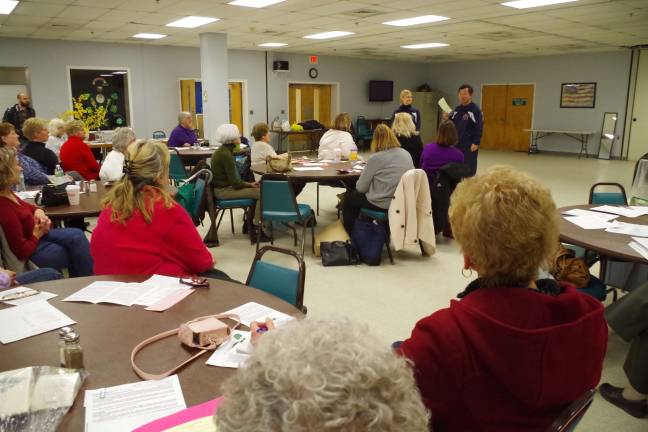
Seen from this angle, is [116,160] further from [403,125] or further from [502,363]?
[502,363]

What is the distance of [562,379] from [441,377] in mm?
298

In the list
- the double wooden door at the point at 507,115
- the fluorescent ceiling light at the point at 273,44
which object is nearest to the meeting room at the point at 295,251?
the fluorescent ceiling light at the point at 273,44

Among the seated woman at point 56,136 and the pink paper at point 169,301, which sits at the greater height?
the seated woman at point 56,136

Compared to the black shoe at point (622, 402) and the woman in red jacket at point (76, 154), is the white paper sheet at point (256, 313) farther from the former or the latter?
the woman in red jacket at point (76, 154)

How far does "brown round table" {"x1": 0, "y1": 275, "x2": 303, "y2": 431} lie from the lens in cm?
147

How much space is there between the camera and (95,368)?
1538 millimetres

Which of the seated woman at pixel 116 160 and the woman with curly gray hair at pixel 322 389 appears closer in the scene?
the woman with curly gray hair at pixel 322 389

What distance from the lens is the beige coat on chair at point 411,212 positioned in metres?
4.72

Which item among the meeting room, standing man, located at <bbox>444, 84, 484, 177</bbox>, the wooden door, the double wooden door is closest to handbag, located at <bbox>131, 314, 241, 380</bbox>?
the meeting room

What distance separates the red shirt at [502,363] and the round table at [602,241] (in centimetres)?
156

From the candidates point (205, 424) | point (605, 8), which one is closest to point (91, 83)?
point (605, 8)

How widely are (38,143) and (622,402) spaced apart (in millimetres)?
5882

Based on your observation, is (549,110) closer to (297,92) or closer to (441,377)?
(297,92)

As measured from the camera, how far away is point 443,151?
5.41 meters
